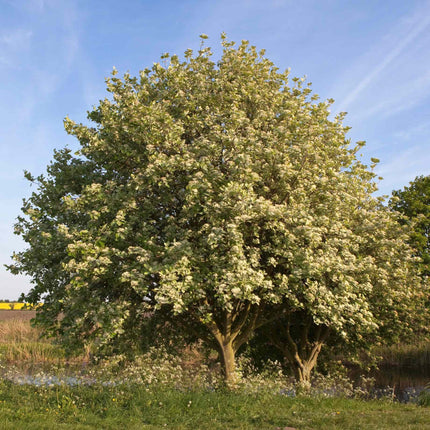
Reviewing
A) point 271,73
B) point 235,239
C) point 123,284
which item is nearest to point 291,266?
point 235,239

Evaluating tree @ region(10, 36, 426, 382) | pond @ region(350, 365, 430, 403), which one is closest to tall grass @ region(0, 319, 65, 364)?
tree @ region(10, 36, 426, 382)

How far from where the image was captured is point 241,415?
11.4 m

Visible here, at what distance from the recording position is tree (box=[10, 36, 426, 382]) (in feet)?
44.0

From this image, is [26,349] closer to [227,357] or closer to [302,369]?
[227,357]

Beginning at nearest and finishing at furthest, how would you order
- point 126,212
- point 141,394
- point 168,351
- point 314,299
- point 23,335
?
point 141,394
point 314,299
point 126,212
point 168,351
point 23,335

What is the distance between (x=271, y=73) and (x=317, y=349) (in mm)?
15013

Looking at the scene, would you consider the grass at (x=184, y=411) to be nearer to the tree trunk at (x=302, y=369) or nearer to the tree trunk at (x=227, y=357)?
the tree trunk at (x=227, y=357)

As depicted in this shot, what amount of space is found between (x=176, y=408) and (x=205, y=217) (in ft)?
21.7

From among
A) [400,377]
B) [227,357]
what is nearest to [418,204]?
[400,377]

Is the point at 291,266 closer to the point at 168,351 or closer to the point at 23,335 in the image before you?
the point at 168,351

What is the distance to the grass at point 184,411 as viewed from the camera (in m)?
10.6

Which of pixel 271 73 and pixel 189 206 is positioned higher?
pixel 271 73

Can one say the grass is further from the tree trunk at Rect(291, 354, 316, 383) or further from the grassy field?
the tree trunk at Rect(291, 354, 316, 383)

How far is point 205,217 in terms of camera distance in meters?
15.1
